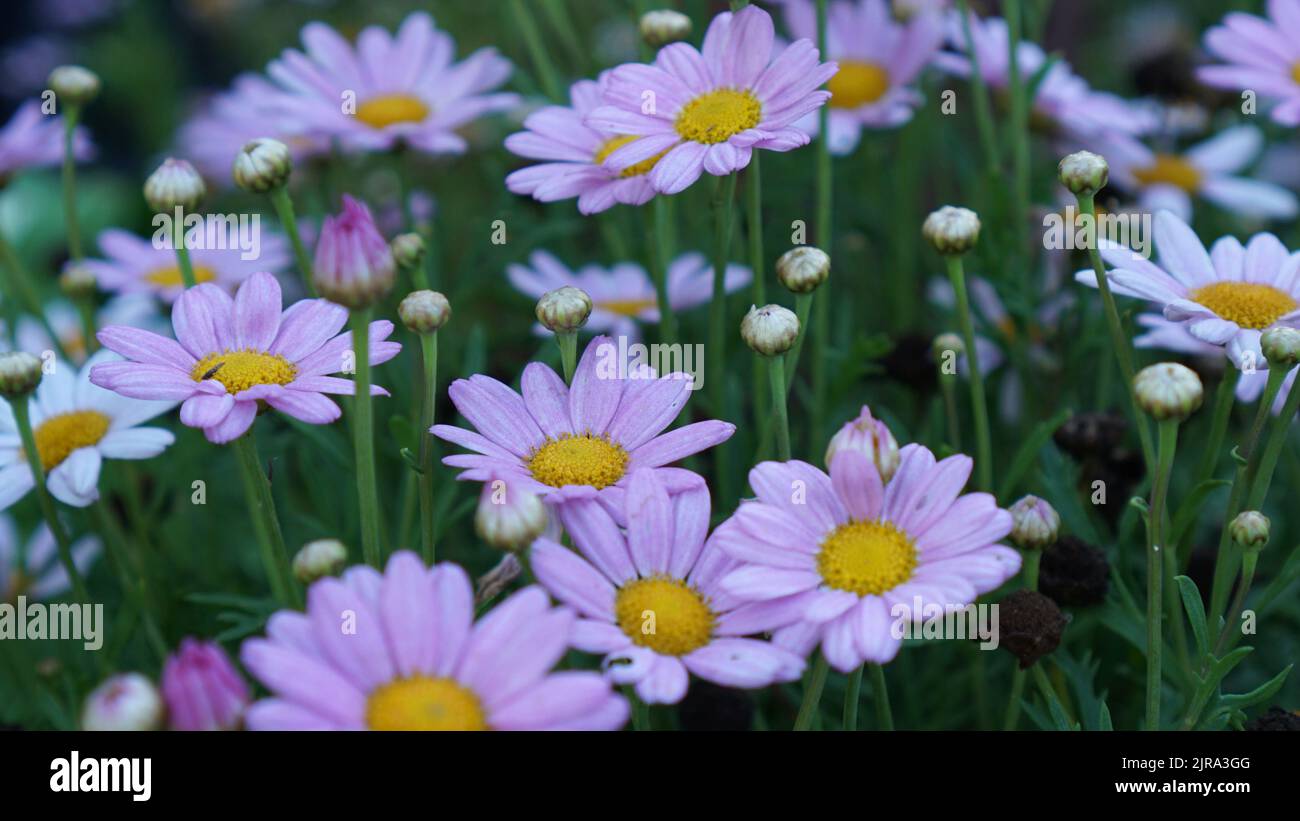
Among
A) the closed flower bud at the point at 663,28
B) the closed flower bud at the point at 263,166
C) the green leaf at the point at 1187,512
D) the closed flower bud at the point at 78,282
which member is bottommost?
the green leaf at the point at 1187,512

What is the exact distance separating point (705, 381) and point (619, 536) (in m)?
0.51

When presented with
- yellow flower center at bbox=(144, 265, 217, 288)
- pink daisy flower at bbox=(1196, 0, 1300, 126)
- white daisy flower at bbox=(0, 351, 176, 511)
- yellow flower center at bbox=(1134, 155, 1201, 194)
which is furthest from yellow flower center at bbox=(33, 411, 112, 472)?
yellow flower center at bbox=(1134, 155, 1201, 194)

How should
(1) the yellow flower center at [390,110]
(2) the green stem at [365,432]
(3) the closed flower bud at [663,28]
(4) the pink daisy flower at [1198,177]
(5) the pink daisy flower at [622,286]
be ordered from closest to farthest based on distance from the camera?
(2) the green stem at [365,432], (3) the closed flower bud at [663,28], (5) the pink daisy flower at [622,286], (1) the yellow flower center at [390,110], (4) the pink daisy flower at [1198,177]

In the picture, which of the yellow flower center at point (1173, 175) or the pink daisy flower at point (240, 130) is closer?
the pink daisy flower at point (240, 130)

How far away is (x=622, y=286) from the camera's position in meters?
1.38

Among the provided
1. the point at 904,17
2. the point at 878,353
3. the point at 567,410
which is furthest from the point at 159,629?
the point at 904,17

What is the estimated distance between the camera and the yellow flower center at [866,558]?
0.79m

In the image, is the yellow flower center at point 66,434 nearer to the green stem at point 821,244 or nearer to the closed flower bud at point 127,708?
the closed flower bud at point 127,708

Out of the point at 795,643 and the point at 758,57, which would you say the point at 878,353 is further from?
the point at 795,643

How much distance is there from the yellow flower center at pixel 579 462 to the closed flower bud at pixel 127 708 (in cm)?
30

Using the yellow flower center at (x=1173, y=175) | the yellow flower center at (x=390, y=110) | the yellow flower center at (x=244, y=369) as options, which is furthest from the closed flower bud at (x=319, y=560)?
the yellow flower center at (x=1173, y=175)

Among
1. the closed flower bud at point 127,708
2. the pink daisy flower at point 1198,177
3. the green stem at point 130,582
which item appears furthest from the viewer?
the pink daisy flower at point 1198,177

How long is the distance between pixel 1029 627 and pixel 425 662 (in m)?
0.43

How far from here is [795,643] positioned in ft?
2.46
